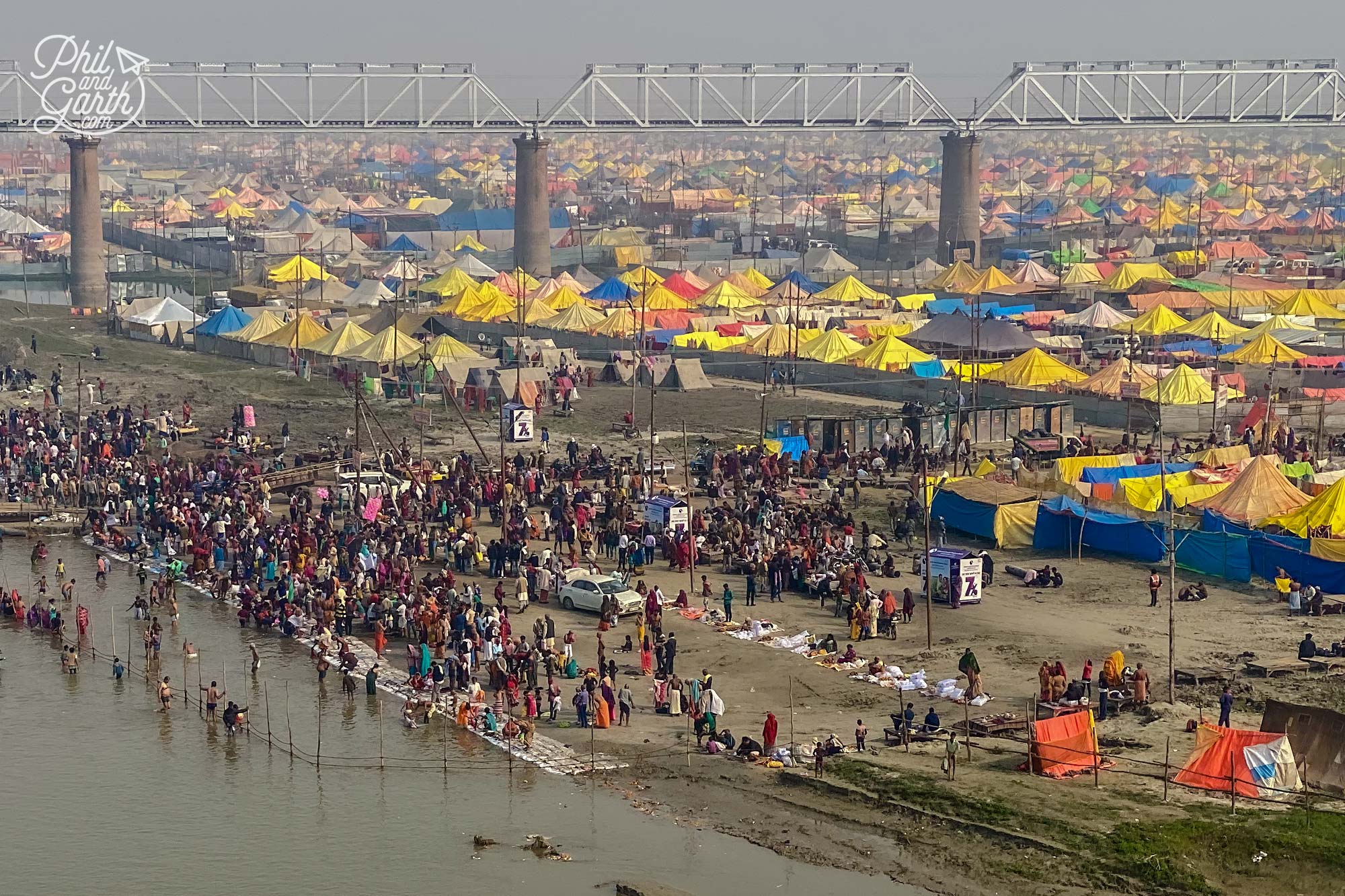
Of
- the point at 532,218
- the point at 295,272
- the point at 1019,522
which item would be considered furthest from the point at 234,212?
the point at 1019,522

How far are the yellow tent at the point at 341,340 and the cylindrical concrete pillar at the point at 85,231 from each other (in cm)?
2929

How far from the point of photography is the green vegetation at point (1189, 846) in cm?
2216

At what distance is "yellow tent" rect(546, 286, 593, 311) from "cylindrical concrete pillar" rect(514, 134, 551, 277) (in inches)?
962

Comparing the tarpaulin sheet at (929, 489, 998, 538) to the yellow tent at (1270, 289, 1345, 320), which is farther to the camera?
the yellow tent at (1270, 289, 1345, 320)

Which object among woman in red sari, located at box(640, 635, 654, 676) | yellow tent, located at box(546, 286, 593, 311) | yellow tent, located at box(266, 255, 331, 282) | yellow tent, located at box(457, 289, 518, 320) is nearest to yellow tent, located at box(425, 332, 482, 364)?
yellow tent, located at box(457, 289, 518, 320)

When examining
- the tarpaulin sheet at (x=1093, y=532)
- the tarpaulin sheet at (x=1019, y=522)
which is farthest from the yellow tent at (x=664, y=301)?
the tarpaulin sheet at (x=1093, y=532)

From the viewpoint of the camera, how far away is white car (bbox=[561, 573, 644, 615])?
34.9 meters

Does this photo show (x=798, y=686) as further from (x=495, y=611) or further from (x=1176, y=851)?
(x=1176, y=851)

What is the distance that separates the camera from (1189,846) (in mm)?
22781

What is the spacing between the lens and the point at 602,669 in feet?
99.7

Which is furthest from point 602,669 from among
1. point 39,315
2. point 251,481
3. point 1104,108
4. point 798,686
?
point 1104,108

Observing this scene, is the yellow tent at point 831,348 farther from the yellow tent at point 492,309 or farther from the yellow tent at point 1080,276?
the yellow tent at point 1080,276

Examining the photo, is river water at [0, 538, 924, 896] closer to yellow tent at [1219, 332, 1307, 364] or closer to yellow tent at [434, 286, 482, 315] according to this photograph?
yellow tent at [1219, 332, 1307, 364]

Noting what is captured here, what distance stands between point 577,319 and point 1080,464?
2842cm
